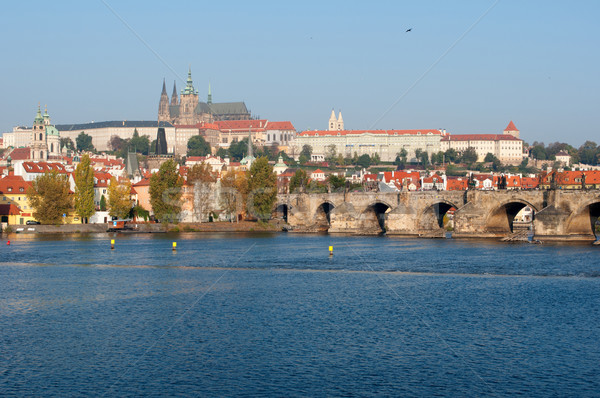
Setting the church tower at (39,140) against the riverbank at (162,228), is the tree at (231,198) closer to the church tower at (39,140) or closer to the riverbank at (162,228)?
the riverbank at (162,228)

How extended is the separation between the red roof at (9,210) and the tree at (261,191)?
21.4 m

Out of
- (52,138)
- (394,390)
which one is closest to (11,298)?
(394,390)

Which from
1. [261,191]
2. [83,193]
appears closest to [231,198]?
[261,191]

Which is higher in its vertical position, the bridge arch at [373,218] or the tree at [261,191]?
the tree at [261,191]

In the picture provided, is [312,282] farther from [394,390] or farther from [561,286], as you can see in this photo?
[394,390]

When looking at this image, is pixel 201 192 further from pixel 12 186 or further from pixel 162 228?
pixel 12 186

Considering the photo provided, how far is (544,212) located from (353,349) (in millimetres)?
36230

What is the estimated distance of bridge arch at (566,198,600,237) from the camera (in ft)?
181

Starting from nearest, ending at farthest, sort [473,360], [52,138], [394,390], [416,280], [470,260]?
[394,390] < [473,360] < [416,280] < [470,260] < [52,138]

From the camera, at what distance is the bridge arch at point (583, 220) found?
5518 centimetres

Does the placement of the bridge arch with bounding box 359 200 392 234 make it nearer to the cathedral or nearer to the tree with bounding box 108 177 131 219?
the tree with bounding box 108 177 131 219

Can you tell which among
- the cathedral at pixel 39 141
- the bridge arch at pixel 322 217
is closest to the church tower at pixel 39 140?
the cathedral at pixel 39 141

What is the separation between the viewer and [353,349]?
23281 millimetres

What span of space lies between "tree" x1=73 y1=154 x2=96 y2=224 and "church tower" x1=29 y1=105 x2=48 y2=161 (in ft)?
339
